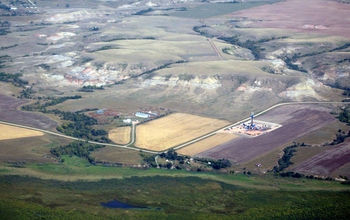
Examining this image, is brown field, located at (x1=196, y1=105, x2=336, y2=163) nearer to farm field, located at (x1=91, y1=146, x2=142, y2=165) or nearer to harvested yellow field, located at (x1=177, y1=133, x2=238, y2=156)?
harvested yellow field, located at (x1=177, y1=133, x2=238, y2=156)

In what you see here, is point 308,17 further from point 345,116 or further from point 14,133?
point 14,133

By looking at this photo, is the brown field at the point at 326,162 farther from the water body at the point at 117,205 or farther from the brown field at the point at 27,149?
the brown field at the point at 27,149

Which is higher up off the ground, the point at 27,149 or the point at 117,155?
the point at 27,149

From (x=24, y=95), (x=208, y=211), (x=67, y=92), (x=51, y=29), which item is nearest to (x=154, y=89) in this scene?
(x=67, y=92)

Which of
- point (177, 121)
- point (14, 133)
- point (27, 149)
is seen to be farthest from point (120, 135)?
point (14, 133)

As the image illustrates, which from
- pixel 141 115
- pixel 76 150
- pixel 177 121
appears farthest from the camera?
pixel 141 115

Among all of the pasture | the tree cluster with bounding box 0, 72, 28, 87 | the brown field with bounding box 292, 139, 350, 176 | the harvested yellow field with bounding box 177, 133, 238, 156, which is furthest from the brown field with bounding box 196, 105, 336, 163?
the tree cluster with bounding box 0, 72, 28, 87

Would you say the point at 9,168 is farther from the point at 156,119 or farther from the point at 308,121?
the point at 308,121
